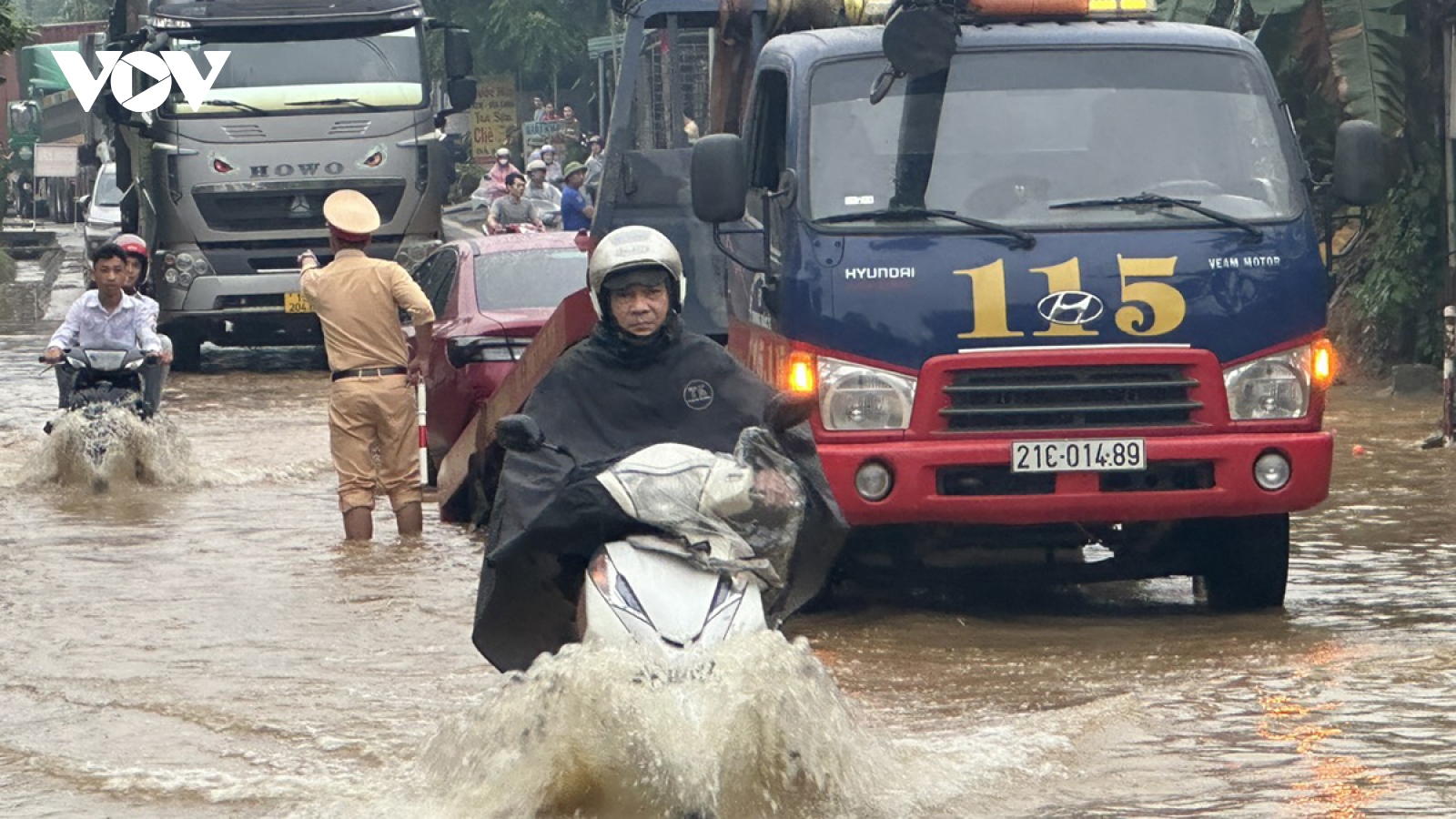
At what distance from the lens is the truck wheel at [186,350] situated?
22500 millimetres

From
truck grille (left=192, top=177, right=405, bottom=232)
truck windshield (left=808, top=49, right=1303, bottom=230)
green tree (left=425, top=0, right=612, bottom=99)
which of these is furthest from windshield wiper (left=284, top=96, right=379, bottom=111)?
green tree (left=425, top=0, right=612, bottom=99)

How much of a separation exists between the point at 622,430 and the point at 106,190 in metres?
25.7

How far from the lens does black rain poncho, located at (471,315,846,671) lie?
20.2 ft

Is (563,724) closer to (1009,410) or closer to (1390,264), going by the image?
(1009,410)

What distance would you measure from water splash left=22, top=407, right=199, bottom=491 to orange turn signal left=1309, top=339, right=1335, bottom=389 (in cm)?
770

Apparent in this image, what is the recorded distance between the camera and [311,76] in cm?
2130

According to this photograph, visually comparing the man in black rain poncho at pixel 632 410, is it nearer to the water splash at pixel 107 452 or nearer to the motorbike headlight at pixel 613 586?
the motorbike headlight at pixel 613 586

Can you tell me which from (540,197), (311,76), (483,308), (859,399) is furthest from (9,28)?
(859,399)

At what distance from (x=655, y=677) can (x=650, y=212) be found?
7228 millimetres

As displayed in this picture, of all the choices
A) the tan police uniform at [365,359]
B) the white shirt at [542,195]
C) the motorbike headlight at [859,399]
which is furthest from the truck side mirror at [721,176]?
the white shirt at [542,195]

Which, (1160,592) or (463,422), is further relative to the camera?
(463,422)

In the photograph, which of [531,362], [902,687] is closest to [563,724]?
[902,687]

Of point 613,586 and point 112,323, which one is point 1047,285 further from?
point 112,323

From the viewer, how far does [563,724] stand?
5.80 m
